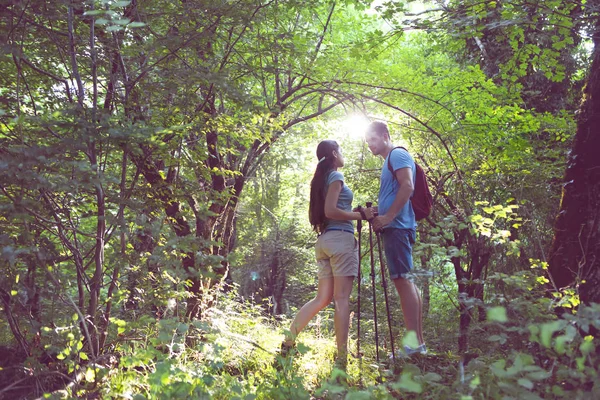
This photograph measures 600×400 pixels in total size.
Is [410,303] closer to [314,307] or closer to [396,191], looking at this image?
[314,307]

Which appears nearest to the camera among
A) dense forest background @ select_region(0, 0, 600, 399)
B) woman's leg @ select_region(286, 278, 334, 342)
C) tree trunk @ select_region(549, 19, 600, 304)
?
dense forest background @ select_region(0, 0, 600, 399)

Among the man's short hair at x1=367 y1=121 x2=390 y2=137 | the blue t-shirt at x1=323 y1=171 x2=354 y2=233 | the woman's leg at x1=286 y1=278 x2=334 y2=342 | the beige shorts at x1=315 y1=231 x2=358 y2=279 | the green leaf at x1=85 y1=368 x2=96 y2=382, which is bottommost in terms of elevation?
the green leaf at x1=85 y1=368 x2=96 y2=382

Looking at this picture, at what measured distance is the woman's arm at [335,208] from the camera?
3.91 metres

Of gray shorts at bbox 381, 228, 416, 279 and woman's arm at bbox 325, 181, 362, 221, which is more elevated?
woman's arm at bbox 325, 181, 362, 221

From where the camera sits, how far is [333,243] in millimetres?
3988

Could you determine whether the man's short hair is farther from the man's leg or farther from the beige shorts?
the man's leg

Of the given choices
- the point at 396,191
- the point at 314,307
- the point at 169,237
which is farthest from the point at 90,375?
the point at 396,191

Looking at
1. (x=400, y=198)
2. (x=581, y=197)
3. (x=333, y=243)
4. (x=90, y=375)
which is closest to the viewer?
(x=90, y=375)

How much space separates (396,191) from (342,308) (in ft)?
3.34

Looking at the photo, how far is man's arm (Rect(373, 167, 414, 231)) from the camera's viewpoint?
3740mm

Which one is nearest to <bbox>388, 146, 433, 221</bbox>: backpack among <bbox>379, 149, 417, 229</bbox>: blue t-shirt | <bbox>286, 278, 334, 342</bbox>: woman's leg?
<bbox>379, 149, 417, 229</bbox>: blue t-shirt

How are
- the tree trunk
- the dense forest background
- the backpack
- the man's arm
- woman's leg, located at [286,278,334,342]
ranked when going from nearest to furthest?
the dense forest background, the tree trunk, the man's arm, woman's leg, located at [286,278,334,342], the backpack

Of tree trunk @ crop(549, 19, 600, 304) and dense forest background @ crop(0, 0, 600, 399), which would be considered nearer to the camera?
dense forest background @ crop(0, 0, 600, 399)

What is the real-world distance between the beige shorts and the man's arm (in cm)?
30
